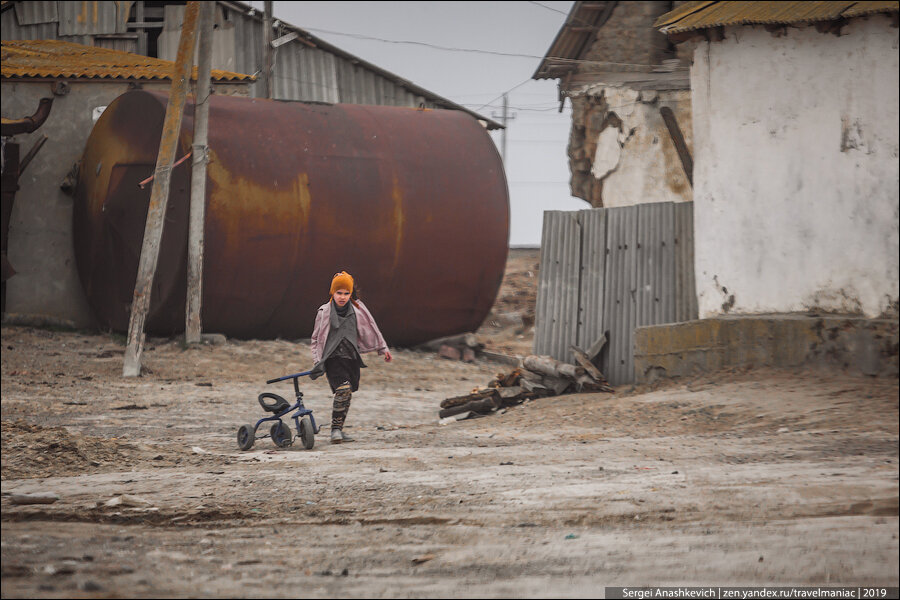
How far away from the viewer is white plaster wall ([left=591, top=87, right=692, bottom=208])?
1562cm

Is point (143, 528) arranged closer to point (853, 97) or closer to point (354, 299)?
point (354, 299)

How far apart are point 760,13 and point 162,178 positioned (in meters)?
7.51

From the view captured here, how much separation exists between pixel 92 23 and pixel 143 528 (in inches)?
818

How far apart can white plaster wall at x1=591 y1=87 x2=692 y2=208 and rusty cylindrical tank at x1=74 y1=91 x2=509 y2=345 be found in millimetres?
1809

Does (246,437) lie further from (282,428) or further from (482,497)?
(482,497)

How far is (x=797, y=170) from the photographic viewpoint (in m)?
8.39

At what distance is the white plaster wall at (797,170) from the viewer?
786cm

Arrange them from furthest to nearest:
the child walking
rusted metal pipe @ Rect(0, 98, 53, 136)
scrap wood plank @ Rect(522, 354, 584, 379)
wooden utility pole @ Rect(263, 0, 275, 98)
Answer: wooden utility pole @ Rect(263, 0, 275, 98) → rusted metal pipe @ Rect(0, 98, 53, 136) → scrap wood plank @ Rect(522, 354, 584, 379) → the child walking

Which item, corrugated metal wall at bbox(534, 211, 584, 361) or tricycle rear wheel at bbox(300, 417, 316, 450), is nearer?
tricycle rear wheel at bbox(300, 417, 316, 450)

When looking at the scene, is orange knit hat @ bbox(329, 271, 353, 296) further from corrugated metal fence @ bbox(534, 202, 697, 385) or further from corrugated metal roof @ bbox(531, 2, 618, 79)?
corrugated metal roof @ bbox(531, 2, 618, 79)

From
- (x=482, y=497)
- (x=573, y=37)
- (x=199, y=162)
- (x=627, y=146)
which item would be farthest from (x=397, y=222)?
(x=482, y=497)

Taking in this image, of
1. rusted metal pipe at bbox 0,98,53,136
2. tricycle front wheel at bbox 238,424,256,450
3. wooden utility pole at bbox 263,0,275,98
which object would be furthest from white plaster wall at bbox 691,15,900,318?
wooden utility pole at bbox 263,0,275,98

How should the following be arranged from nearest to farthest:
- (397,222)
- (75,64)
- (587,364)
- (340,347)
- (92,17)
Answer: (340,347) < (587,364) < (397,222) < (75,64) < (92,17)

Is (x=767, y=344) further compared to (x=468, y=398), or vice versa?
(x=468, y=398)
